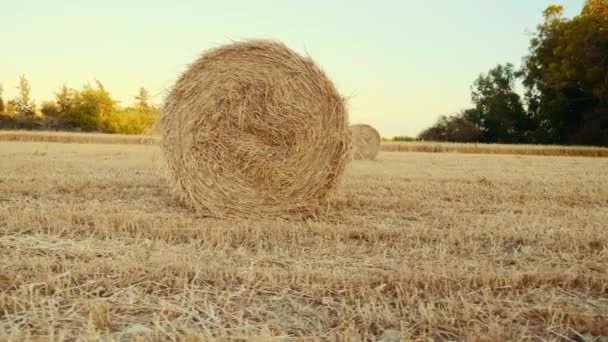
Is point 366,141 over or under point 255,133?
under

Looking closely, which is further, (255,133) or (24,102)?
(24,102)

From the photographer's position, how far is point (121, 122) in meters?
45.3

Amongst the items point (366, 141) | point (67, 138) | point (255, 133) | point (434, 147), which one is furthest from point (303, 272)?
point (67, 138)

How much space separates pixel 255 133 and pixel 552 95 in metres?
31.7

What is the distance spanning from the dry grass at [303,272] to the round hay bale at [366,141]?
9.26 m

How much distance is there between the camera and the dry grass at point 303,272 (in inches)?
96.0

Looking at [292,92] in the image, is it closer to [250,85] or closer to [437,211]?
[250,85]

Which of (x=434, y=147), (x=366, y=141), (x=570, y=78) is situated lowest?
(x=434, y=147)

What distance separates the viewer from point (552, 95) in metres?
33.3

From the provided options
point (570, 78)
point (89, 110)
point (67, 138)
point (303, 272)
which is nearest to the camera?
point (303, 272)

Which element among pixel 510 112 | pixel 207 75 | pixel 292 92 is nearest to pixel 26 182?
pixel 207 75

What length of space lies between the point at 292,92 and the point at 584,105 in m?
31.2

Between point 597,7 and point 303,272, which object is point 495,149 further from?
point 303,272

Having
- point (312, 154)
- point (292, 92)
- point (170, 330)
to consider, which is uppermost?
point (292, 92)
